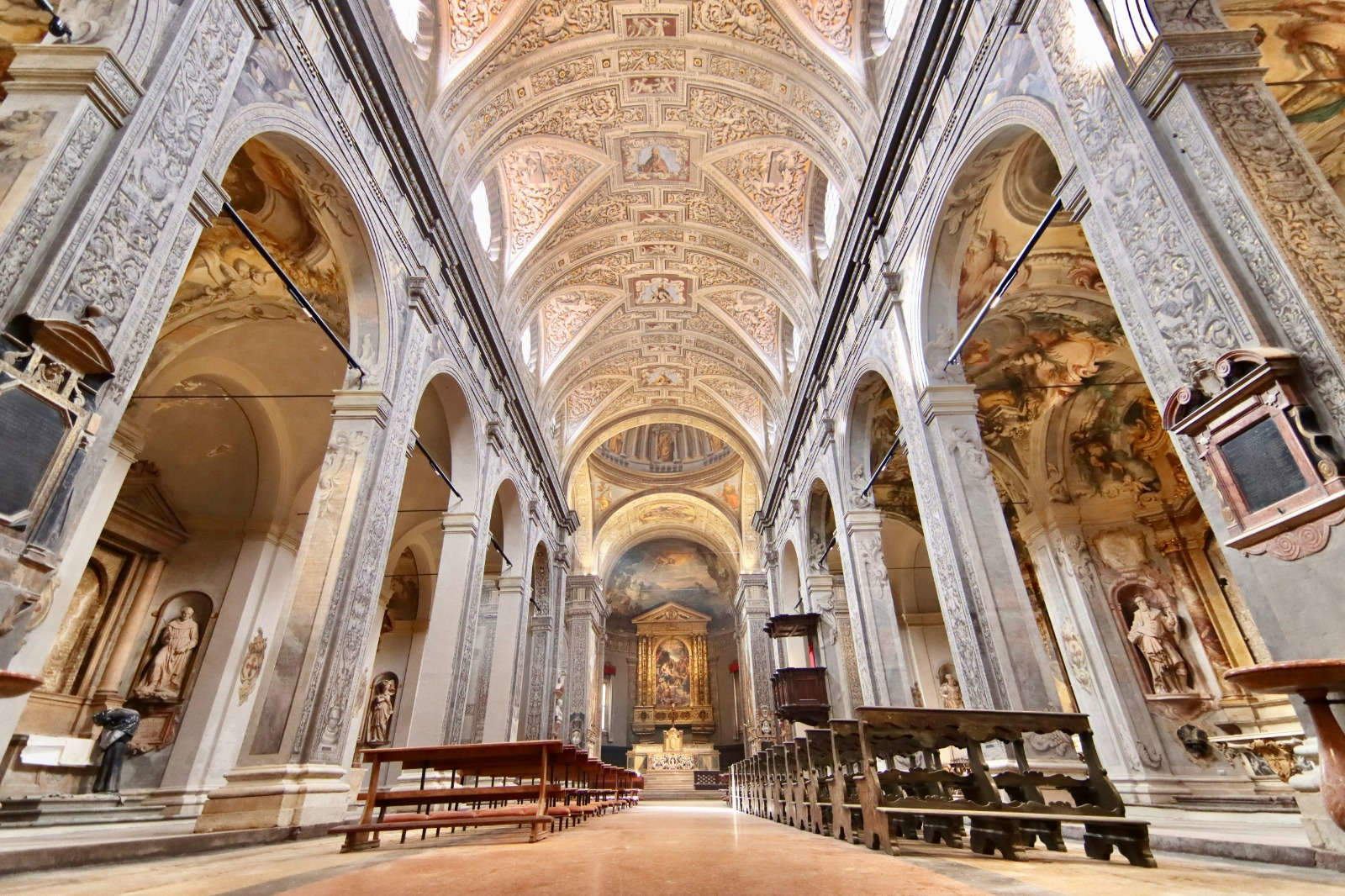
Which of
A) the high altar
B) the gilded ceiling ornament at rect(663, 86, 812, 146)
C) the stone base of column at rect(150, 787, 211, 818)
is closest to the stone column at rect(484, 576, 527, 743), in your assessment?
the stone base of column at rect(150, 787, 211, 818)

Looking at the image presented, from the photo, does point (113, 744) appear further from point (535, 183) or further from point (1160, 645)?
point (1160, 645)

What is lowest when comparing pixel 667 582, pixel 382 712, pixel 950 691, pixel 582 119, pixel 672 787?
pixel 672 787

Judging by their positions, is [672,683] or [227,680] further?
[672,683]

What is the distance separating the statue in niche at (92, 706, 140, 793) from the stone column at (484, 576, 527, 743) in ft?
16.1

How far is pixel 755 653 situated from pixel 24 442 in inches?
731

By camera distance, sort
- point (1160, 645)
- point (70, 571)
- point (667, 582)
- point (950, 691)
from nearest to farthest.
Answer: point (70, 571) < point (1160, 645) < point (950, 691) < point (667, 582)

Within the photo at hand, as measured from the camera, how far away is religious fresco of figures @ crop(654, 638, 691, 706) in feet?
85.4

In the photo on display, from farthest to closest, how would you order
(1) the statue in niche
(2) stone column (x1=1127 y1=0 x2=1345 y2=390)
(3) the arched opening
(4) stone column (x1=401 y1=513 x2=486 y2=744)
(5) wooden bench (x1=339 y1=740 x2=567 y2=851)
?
(4) stone column (x1=401 y1=513 x2=486 y2=744), (1) the statue in niche, (3) the arched opening, (5) wooden bench (x1=339 y1=740 x2=567 y2=851), (2) stone column (x1=1127 y1=0 x2=1345 y2=390)

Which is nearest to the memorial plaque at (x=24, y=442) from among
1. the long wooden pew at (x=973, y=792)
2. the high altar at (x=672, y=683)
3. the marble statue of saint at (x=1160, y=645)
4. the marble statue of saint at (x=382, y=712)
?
the long wooden pew at (x=973, y=792)

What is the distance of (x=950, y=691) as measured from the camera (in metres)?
14.3

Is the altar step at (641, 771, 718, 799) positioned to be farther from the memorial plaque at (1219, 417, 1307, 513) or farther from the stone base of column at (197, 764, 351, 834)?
the memorial plaque at (1219, 417, 1307, 513)

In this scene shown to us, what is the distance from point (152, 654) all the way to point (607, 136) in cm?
1107

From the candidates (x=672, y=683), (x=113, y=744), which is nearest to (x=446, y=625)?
(x=113, y=744)

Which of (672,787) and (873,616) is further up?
(873,616)
